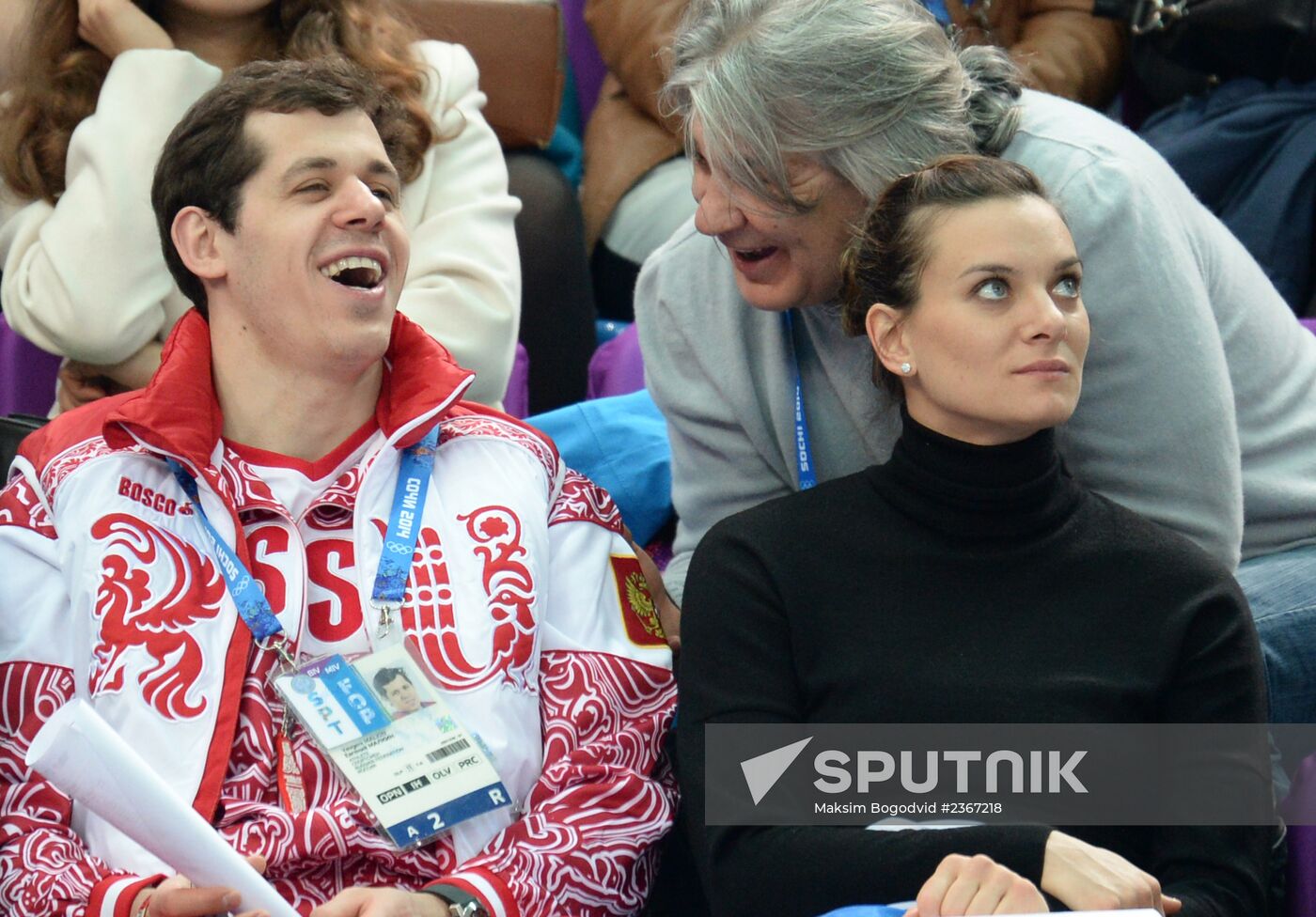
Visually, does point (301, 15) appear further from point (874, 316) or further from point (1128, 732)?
point (1128, 732)

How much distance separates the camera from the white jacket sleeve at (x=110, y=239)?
8.27 ft

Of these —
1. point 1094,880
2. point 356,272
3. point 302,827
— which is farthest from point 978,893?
point 356,272

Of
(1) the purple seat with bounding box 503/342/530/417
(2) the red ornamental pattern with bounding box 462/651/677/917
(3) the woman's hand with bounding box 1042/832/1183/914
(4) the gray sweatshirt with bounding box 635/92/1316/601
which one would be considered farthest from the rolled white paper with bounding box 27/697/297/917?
(1) the purple seat with bounding box 503/342/530/417

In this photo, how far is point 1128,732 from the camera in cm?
175

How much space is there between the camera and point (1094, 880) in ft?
5.12

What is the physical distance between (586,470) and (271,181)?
0.61 m

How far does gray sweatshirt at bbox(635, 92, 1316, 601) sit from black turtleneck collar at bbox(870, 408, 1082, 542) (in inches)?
7.8

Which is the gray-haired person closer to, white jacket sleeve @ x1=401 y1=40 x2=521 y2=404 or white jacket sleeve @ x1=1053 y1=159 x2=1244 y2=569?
white jacket sleeve @ x1=1053 y1=159 x2=1244 y2=569

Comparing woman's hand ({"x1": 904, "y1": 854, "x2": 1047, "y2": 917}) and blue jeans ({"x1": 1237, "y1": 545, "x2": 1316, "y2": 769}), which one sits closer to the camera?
woman's hand ({"x1": 904, "y1": 854, "x2": 1047, "y2": 917})

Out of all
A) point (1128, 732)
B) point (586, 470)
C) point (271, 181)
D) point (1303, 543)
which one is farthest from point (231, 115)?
point (1303, 543)

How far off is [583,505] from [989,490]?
50 cm

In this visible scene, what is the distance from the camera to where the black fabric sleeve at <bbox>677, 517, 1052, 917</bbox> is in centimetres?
164

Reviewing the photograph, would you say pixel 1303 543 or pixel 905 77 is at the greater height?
pixel 905 77

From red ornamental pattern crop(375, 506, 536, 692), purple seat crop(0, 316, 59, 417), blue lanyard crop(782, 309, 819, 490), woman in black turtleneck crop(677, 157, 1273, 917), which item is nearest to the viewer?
woman in black turtleneck crop(677, 157, 1273, 917)
